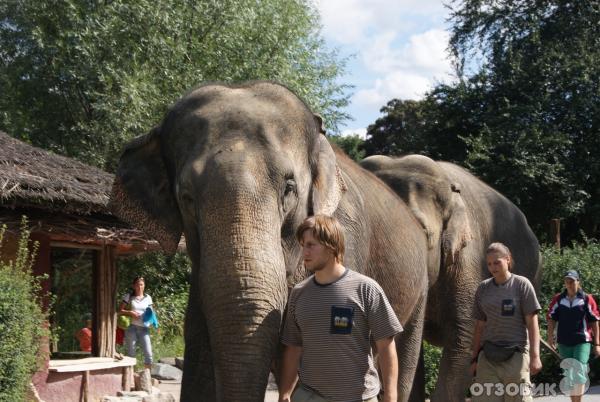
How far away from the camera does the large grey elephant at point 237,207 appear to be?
462 cm

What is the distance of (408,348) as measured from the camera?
7996 mm

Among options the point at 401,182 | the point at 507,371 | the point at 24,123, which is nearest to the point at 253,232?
the point at 507,371

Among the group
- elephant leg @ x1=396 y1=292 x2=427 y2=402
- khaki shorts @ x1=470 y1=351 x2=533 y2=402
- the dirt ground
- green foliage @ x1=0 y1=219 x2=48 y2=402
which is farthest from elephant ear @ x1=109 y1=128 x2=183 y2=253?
the dirt ground

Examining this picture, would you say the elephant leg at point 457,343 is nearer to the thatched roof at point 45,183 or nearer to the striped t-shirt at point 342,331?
the striped t-shirt at point 342,331

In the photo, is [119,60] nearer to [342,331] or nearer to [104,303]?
[104,303]

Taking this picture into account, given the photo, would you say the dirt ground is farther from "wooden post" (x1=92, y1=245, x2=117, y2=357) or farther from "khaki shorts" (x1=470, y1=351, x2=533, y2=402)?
"khaki shorts" (x1=470, y1=351, x2=533, y2=402)

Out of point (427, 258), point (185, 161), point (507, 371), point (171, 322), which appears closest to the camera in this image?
point (185, 161)

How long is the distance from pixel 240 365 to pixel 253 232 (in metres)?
0.64

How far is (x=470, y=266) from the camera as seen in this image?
9242mm

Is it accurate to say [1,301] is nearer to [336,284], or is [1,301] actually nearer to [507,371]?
[507,371]

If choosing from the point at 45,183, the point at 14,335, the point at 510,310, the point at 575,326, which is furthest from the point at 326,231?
the point at 45,183

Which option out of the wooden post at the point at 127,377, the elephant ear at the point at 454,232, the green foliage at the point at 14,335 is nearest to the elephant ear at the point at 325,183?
the elephant ear at the point at 454,232

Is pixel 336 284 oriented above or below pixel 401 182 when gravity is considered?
below

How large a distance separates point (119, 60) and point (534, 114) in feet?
47.3
